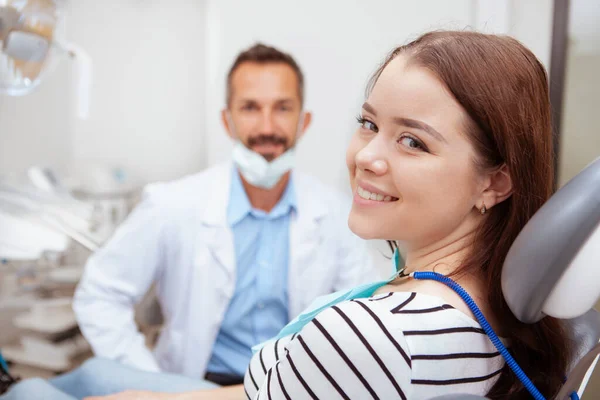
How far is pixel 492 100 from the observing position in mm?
568

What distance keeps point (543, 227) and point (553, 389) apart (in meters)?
0.23

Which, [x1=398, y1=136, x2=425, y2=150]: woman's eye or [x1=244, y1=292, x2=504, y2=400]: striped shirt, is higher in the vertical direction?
[x1=398, y1=136, x2=425, y2=150]: woman's eye

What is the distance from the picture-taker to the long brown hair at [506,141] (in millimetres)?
572

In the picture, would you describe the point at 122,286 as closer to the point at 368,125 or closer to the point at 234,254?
the point at 234,254

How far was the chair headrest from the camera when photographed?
47 centimetres

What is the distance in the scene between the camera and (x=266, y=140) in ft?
5.35

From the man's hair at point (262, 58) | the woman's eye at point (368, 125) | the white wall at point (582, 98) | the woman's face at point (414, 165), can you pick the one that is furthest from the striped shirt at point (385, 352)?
the man's hair at point (262, 58)

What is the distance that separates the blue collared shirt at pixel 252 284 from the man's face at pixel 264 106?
0.53 feet

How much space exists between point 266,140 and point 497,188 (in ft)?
3.55

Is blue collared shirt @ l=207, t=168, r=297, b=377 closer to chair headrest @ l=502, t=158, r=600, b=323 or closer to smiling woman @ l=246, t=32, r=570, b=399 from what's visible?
smiling woman @ l=246, t=32, r=570, b=399

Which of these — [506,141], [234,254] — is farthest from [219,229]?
[506,141]

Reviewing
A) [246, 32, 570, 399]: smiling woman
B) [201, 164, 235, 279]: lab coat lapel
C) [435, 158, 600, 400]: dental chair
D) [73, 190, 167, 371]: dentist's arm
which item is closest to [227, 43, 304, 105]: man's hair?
[201, 164, 235, 279]: lab coat lapel

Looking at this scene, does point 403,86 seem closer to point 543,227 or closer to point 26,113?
point 543,227

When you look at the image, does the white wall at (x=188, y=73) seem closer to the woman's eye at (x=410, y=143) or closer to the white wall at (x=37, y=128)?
the white wall at (x=37, y=128)
